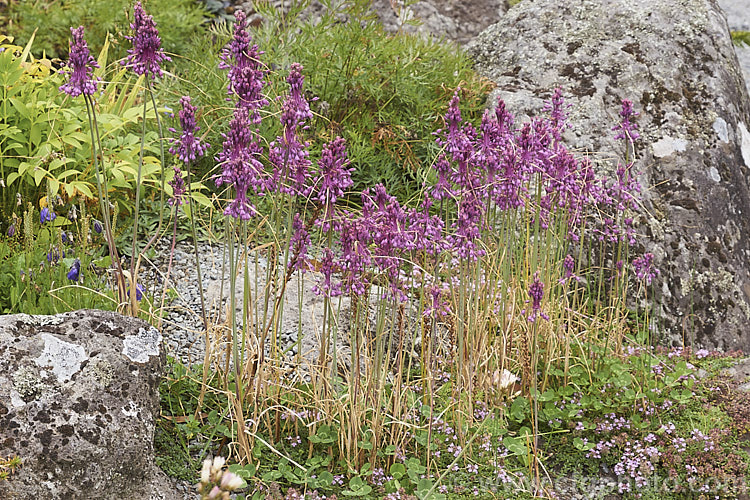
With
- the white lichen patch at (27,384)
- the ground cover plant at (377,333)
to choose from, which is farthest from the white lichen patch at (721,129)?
the white lichen patch at (27,384)

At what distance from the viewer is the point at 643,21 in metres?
5.87

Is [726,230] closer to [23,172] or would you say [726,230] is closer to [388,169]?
[388,169]

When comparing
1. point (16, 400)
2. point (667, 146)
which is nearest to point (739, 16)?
point (667, 146)

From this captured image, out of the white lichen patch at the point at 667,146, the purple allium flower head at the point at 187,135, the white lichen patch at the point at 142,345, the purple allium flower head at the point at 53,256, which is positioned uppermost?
the purple allium flower head at the point at 187,135

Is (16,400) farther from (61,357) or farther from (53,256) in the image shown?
(53,256)

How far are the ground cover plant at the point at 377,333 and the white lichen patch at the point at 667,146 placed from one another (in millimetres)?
1524

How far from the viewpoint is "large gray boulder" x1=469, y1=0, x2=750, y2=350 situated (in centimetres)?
497

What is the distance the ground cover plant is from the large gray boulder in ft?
2.76

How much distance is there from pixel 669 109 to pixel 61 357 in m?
4.53

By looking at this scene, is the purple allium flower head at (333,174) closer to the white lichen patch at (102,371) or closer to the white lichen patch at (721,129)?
the white lichen patch at (102,371)

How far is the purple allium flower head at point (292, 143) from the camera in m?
2.55

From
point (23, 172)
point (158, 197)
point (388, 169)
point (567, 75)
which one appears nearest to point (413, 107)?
point (388, 169)

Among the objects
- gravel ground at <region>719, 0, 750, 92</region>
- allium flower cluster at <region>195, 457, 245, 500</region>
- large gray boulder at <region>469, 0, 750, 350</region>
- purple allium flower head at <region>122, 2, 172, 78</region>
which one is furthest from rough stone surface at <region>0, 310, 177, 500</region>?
gravel ground at <region>719, 0, 750, 92</region>

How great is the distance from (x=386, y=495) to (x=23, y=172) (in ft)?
8.53
